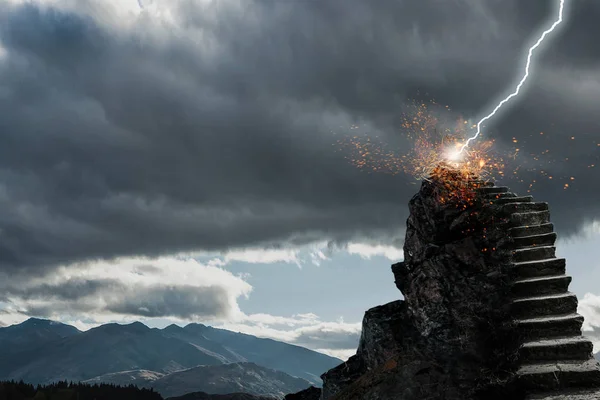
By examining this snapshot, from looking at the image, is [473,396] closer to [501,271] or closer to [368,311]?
[501,271]

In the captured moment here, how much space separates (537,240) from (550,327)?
390cm

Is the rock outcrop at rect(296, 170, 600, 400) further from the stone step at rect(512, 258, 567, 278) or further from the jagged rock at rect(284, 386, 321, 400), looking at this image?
the jagged rock at rect(284, 386, 321, 400)

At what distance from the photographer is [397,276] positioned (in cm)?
2044

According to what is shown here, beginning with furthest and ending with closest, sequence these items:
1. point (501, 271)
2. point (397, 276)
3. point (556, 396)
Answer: point (397, 276) < point (501, 271) < point (556, 396)

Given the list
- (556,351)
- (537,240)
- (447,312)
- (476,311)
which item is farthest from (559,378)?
(537,240)

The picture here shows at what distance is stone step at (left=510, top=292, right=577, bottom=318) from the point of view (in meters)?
13.8

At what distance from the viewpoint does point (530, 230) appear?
663 inches

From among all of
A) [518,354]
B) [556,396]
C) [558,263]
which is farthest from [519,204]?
[556,396]

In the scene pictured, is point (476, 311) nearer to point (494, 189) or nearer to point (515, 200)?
point (515, 200)

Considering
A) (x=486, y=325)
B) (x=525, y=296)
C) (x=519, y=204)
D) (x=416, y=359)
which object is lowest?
(x=416, y=359)

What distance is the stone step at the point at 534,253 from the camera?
1562 centimetres

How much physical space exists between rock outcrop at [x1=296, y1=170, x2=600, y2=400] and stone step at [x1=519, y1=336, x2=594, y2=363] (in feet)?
0.08

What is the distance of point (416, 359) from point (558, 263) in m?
5.47

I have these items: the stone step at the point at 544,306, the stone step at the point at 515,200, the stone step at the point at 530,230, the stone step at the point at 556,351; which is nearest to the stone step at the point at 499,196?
the stone step at the point at 515,200
